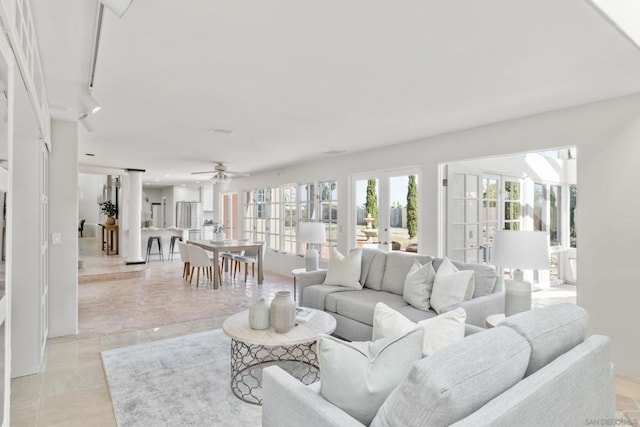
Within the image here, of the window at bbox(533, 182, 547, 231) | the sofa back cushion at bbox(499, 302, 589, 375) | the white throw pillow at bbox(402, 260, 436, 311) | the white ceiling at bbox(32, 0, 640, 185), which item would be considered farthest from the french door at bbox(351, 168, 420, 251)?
the sofa back cushion at bbox(499, 302, 589, 375)

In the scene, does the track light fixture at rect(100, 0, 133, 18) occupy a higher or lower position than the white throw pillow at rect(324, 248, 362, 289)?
higher

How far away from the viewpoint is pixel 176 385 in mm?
2801

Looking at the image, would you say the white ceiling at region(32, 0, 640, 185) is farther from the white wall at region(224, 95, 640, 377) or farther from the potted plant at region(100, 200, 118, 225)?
the potted plant at region(100, 200, 118, 225)

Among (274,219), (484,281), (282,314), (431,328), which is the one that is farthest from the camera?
(274,219)

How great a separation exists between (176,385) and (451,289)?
2377 mm

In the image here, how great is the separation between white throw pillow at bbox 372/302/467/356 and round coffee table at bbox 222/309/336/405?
90 cm

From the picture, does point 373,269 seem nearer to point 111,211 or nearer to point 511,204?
point 511,204

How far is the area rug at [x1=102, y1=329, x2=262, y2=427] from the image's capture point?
2.37 m

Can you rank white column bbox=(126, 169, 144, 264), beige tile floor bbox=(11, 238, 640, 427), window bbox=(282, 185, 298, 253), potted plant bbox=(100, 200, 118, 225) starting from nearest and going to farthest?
1. beige tile floor bbox=(11, 238, 640, 427)
2. window bbox=(282, 185, 298, 253)
3. white column bbox=(126, 169, 144, 264)
4. potted plant bbox=(100, 200, 118, 225)

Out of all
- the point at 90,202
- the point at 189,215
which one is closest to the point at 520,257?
the point at 189,215

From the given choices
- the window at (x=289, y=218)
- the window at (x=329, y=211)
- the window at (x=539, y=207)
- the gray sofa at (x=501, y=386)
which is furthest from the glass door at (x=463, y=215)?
the window at (x=289, y=218)

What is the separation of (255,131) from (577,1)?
11.4ft

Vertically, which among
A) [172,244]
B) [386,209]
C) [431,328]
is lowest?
[172,244]

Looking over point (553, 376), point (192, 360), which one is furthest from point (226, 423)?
point (553, 376)
